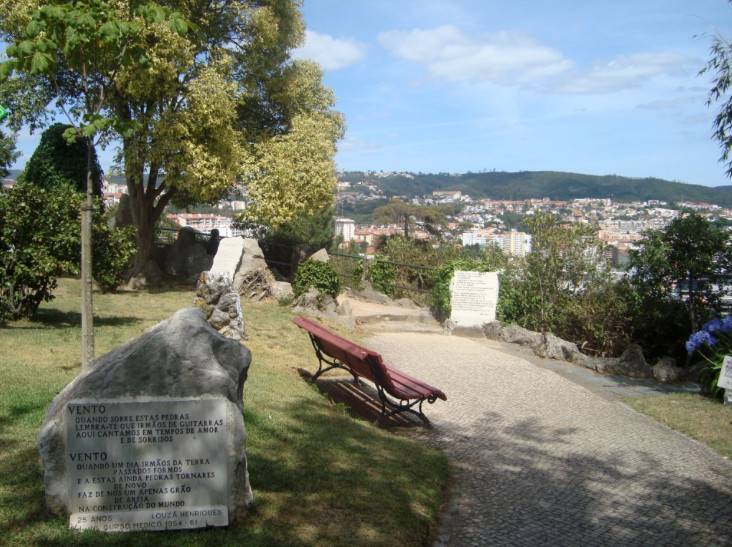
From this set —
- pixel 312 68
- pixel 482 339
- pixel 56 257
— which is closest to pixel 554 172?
pixel 312 68

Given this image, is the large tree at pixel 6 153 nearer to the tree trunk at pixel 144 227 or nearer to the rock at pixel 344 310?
the tree trunk at pixel 144 227

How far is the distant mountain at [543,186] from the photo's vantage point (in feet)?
224

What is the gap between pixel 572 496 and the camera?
6.02 metres

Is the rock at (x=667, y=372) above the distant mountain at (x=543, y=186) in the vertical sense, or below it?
below

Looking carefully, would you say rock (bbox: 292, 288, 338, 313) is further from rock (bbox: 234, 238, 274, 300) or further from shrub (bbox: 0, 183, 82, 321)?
shrub (bbox: 0, 183, 82, 321)

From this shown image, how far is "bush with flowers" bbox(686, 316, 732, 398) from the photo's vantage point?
1006 centimetres

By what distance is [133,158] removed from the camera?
16203mm

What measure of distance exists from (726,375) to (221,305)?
24.5 ft

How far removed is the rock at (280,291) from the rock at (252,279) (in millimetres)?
76

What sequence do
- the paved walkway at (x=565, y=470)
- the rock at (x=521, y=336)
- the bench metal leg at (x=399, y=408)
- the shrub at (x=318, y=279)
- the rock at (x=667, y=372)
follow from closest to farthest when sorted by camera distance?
the paved walkway at (x=565, y=470), the bench metal leg at (x=399, y=408), the rock at (x=667, y=372), the rock at (x=521, y=336), the shrub at (x=318, y=279)

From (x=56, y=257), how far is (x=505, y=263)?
991cm

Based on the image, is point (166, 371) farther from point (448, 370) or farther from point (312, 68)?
point (312, 68)

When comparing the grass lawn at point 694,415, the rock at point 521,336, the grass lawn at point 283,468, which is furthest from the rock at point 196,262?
the grass lawn at point 694,415

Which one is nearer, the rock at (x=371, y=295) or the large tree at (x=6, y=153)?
the rock at (x=371, y=295)
